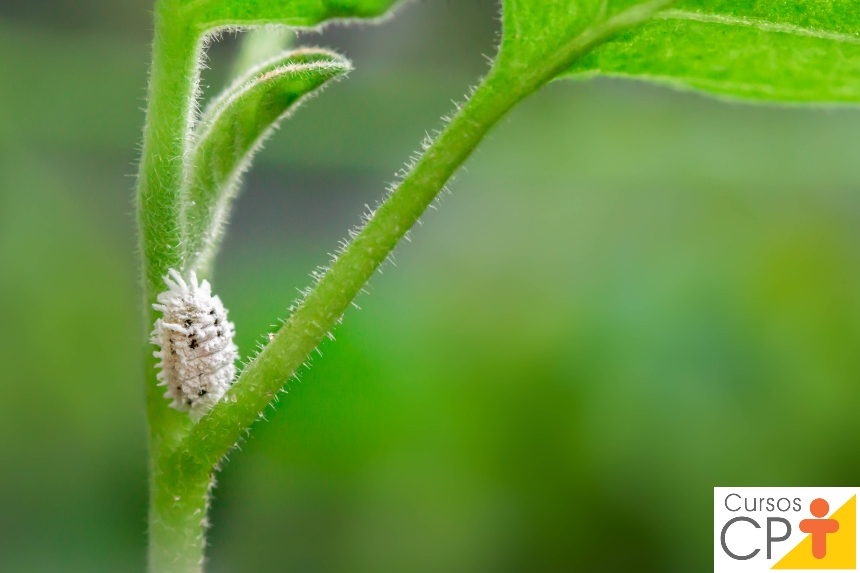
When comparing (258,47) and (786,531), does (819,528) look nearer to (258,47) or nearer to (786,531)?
(786,531)

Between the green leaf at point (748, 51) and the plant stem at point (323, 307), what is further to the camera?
the green leaf at point (748, 51)

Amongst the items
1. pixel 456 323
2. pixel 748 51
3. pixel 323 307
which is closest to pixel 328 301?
pixel 323 307

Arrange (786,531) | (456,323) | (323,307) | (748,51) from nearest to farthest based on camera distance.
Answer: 1. (323,307)
2. (748,51)
3. (786,531)
4. (456,323)

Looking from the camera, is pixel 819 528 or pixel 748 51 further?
pixel 819 528

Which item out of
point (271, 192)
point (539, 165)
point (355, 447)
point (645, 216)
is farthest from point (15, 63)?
point (645, 216)

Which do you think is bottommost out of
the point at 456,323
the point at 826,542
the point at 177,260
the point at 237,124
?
the point at 826,542

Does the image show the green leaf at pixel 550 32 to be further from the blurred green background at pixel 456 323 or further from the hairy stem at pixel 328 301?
the blurred green background at pixel 456 323

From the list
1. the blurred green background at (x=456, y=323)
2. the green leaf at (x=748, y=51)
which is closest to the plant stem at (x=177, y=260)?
the green leaf at (x=748, y=51)
